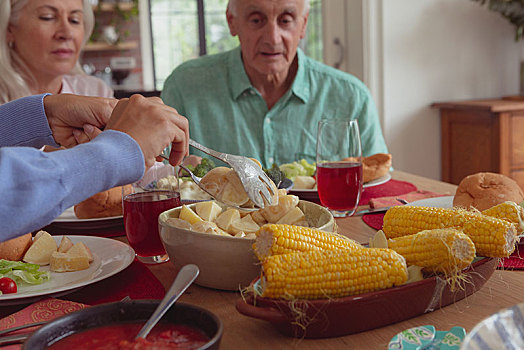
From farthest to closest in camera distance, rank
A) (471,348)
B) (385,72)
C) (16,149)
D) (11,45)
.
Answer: (385,72) < (11,45) < (16,149) < (471,348)

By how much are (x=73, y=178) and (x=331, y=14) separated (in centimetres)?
388

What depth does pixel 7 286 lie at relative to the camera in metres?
0.88

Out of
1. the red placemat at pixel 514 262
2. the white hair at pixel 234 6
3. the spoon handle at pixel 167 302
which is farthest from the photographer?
the white hair at pixel 234 6

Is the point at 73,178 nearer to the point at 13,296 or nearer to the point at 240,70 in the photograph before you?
the point at 13,296

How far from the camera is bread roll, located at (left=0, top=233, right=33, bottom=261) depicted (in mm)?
1012

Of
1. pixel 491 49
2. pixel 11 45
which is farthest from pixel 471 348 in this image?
pixel 491 49

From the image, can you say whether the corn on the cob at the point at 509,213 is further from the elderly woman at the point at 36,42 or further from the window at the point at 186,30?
the window at the point at 186,30

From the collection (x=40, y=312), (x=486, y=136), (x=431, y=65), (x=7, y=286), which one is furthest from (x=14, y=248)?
(x=431, y=65)

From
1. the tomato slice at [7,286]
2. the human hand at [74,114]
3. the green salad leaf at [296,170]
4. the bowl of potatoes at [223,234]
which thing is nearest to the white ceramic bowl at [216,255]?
the bowl of potatoes at [223,234]

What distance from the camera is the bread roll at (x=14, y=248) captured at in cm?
101

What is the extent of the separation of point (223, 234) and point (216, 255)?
1.4 inches

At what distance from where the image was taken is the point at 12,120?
114 cm

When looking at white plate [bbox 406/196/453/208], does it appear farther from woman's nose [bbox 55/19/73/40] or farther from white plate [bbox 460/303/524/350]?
woman's nose [bbox 55/19/73/40]

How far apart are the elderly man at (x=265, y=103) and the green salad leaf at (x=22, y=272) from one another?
141 cm
